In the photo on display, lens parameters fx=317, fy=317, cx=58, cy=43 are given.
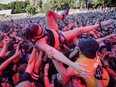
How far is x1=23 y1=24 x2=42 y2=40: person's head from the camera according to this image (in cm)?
351

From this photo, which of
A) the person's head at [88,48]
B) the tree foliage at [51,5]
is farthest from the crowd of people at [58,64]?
the tree foliage at [51,5]

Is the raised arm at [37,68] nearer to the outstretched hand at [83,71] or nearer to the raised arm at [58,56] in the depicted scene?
the raised arm at [58,56]

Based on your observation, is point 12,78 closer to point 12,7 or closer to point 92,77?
point 92,77

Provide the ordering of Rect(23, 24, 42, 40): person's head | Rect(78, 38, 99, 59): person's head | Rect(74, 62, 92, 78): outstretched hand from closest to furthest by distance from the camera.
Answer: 1. Rect(74, 62, 92, 78): outstretched hand
2. Rect(78, 38, 99, 59): person's head
3. Rect(23, 24, 42, 40): person's head

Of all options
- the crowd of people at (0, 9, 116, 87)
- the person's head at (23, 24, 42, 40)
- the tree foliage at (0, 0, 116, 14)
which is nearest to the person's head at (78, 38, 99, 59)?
the crowd of people at (0, 9, 116, 87)

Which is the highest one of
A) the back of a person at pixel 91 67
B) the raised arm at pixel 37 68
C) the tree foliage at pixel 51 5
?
the back of a person at pixel 91 67

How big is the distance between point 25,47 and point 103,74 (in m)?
2.45

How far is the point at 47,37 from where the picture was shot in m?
3.67

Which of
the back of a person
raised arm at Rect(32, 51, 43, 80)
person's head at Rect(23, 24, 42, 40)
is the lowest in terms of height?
raised arm at Rect(32, 51, 43, 80)

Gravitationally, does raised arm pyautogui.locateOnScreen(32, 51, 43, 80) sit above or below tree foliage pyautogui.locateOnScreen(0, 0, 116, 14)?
above

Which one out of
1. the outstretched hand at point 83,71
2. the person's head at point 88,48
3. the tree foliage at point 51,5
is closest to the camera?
the outstretched hand at point 83,71

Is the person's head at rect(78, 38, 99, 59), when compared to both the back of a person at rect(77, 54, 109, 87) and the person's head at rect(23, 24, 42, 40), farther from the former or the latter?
the person's head at rect(23, 24, 42, 40)

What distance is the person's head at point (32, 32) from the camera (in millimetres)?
3514

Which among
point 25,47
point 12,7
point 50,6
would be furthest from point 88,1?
point 25,47
